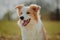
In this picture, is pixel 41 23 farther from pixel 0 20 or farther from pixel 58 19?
pixel 0 20

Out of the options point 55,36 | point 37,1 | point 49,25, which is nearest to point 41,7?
point 37,1

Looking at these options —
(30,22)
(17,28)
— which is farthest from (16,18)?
(30,22)

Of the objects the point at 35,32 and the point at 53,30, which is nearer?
the point at 35,32

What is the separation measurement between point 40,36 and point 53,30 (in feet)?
0.77

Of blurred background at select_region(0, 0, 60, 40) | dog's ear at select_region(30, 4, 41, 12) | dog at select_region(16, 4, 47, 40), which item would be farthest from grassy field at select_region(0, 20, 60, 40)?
dog's ear at select_region(30, 4, 41, 12)

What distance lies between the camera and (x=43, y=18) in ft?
7.30

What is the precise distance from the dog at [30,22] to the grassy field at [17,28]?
0.12 meters

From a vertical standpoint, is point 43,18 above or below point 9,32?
above

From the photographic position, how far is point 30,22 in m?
2.05

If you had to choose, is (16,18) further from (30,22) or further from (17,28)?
(30,22)

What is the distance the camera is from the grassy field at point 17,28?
2.23 metres

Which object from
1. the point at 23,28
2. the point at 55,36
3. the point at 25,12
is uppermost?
the point at 25,12

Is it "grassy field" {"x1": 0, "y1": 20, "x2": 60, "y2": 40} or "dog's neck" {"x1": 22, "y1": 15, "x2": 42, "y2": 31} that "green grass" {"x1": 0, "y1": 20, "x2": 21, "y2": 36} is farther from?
"dog's neck" {"x1": 22, "y1": 15, "x2": 42, "y2": 31}

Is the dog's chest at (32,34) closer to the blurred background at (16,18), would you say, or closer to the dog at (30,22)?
the dog at (30,22)
